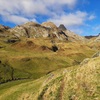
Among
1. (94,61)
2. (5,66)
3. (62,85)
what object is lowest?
(62,85)

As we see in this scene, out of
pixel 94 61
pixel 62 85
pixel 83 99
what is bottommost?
pixel 83 99

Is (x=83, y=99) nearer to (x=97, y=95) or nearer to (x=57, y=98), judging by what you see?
(x=97, y=95)

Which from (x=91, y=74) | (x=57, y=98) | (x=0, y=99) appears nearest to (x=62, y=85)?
(x=57, y=98)

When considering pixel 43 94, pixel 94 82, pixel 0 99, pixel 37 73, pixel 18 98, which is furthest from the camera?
pixel 37 73

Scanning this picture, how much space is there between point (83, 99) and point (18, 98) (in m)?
25.1

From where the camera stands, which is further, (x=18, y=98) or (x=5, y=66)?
(x=5, y=66)

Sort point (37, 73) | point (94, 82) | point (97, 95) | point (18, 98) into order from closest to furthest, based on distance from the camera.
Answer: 1. point (97, 95)
2. point (94, 82)
3. point (18, 98)
4. point (37, 73)

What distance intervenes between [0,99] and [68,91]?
3073cm

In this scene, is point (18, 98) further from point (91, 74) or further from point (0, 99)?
point (91, 74)

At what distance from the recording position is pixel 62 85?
46188 millimetres

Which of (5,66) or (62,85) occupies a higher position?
(5,66)

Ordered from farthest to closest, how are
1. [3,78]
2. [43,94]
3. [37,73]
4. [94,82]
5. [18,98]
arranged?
[37,73] < [3,78] < [18,98] < [43,94] < [94,82]

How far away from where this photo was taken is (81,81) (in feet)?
140

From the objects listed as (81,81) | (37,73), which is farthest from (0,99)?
(37,73)
